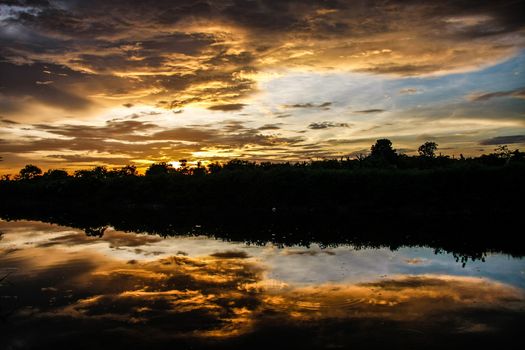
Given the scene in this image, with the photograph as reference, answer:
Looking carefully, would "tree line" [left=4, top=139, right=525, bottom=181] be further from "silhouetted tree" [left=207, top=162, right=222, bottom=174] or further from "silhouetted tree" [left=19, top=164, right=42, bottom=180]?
"silhouetted tree" [left=19, top=164, right=42, bottom=180]

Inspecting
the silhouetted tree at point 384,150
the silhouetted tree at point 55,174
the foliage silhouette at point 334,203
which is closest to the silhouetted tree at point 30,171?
the silhouetted tree at point 55,174

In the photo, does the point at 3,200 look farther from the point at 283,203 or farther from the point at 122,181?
the point at 283,203

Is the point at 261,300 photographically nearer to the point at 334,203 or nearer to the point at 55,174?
the point at 334,203

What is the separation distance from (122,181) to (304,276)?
Result: 4126 centimetres

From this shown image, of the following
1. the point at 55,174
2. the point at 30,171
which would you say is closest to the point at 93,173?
the point at 55,174

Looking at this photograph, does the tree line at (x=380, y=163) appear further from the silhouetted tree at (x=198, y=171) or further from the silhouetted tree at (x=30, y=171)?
the silhouetted tree at (x=30, y=171)

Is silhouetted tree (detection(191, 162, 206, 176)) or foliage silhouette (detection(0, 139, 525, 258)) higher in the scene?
silhouetted tree (detection(191, 162, 206, 176))

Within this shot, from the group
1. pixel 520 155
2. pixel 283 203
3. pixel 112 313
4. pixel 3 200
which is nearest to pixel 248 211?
pixel 283 203

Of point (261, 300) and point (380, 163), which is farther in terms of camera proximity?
point (380, 163)

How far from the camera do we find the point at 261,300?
11.0 meters

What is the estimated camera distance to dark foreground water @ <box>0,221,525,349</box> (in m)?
8.50

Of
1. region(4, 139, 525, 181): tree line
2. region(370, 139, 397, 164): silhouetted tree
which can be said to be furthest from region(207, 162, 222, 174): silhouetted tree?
region(370, 139, 397, 164): silhouetted tree

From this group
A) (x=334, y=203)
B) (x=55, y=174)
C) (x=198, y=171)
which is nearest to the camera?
(x=334, y=203)

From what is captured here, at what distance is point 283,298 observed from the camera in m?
11.1
